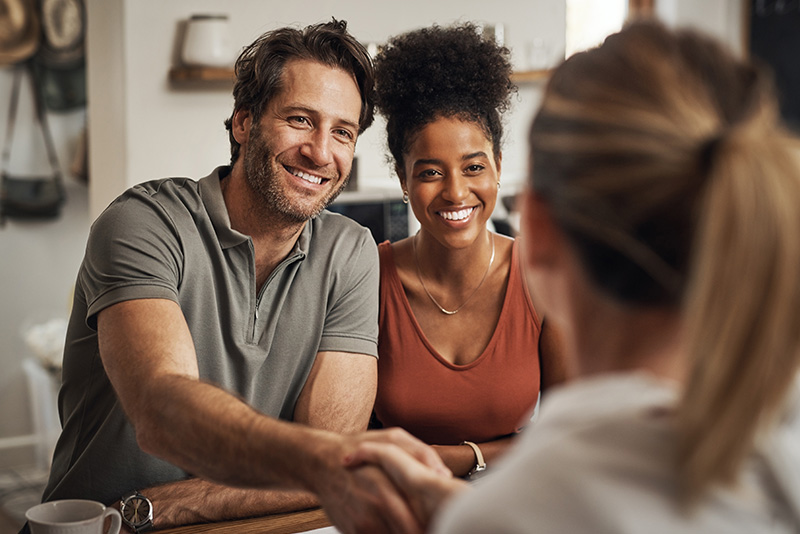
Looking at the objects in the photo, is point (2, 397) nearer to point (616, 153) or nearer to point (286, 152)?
point (286, 152)

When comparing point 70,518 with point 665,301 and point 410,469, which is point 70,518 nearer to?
point 410,469

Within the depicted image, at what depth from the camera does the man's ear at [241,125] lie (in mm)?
1801

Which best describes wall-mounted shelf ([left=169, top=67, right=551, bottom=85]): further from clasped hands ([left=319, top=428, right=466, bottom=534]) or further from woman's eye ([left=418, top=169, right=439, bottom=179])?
clasped hands ([left=319, top=428, right=466, bottom=534])

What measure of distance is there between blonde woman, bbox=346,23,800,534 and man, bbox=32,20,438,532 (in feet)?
2.09

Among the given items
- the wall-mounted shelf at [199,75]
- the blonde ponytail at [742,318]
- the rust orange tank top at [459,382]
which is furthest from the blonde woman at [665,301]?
the wall-mounted shelf at [199,75]

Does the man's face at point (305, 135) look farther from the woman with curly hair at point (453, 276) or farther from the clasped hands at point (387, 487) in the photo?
the clasped hands at point (387, 487)

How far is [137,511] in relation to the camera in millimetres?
1278


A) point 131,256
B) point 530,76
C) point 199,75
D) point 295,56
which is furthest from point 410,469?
point 530,76

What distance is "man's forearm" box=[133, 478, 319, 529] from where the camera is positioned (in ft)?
4.30

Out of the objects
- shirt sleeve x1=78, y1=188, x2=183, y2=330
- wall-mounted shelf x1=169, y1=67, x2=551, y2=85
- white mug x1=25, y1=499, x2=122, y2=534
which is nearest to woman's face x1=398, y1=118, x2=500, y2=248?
shirt sleeve x1=78, y1=188, x2=183, y2=330

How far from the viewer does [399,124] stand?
173 centimetres

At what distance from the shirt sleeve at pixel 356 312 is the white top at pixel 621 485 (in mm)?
1047

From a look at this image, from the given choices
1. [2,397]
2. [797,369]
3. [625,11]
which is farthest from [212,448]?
[625,11]

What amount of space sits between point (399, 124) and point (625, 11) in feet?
10.1
